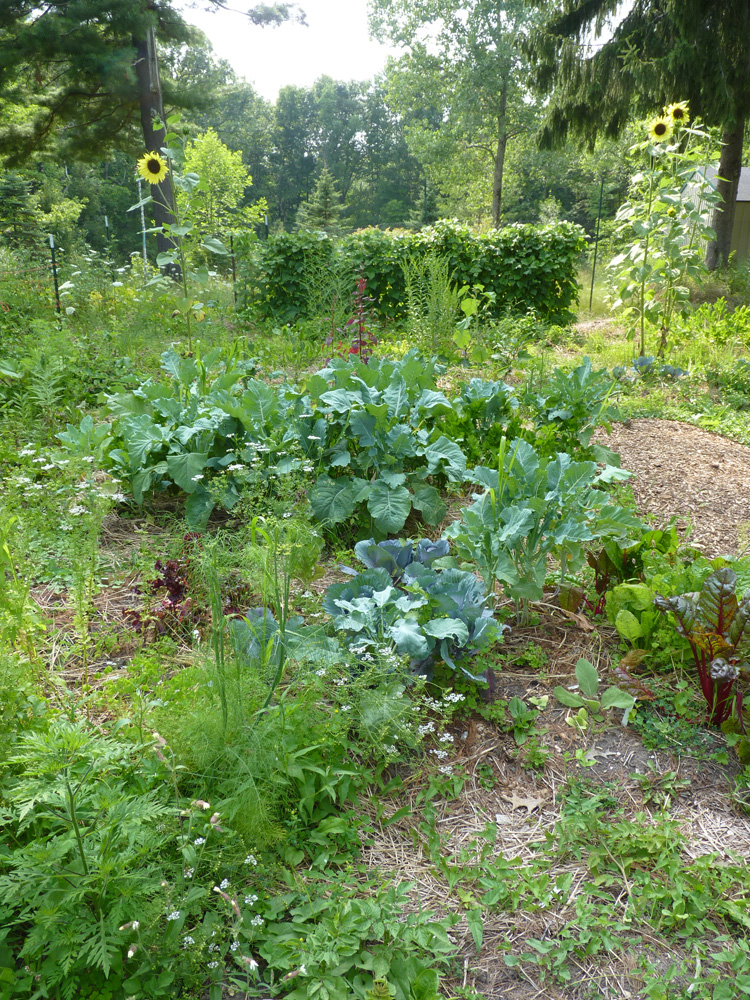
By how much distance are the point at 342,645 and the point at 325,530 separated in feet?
2.94

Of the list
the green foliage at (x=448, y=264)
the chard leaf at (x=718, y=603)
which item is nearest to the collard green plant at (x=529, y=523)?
the chard leaf at (x=718, y=603)

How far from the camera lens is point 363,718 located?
161 cm

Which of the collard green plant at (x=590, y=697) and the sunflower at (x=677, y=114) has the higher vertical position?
the sunflower at (x=677, y=114)

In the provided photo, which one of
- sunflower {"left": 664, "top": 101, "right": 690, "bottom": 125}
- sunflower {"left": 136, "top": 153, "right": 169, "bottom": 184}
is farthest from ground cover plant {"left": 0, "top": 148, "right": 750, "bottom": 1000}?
sunflower {"left": 664, "top": 101, "right": 690, "bottom": 125}

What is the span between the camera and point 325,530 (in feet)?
8.76

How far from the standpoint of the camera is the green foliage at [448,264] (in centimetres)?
862

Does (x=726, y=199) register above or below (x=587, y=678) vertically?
above

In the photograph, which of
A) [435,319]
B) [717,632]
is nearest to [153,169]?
[435,319]

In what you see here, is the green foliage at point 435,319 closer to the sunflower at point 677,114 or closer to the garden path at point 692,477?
the garden path at point 692,477

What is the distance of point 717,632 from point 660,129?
5.58 metres

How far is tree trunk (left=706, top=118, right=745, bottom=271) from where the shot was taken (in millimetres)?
10070

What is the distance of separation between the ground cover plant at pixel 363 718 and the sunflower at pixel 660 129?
390 centimetres

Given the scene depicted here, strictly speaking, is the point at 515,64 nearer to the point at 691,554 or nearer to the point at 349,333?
the point at 349,333

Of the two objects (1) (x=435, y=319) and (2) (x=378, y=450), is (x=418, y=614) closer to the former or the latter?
(2) (x=378, y=450)
